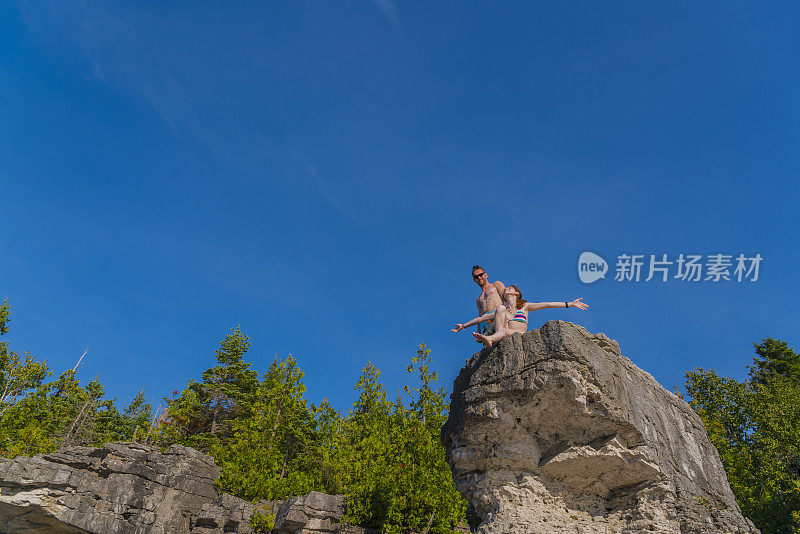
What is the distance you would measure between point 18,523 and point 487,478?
1408cm

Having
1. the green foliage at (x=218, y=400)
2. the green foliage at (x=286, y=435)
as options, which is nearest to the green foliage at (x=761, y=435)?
the green foliage at (x=286, y=435)

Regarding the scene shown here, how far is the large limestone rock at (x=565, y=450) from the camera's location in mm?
7164

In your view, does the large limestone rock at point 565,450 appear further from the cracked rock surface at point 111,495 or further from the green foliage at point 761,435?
the green foliage at point 761,435

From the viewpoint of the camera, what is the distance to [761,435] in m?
24.7

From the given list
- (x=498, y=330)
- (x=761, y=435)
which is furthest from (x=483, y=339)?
(x=761, y=435)

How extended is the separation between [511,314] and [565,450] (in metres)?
2.52

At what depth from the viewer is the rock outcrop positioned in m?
12.9

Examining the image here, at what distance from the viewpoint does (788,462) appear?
2148 centimetres

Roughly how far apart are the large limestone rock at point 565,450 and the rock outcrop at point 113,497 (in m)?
5.61

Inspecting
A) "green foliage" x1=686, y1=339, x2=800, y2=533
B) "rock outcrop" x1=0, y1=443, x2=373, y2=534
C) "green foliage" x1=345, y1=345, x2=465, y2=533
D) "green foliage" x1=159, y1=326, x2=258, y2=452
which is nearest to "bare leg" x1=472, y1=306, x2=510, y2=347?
"green foliage" x1=345, y1=345, x2=465, y2=533

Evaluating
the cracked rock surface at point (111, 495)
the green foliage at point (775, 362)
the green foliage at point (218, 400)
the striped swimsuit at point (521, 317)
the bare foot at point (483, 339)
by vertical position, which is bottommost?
the cracked rock surface at point (111, 495)

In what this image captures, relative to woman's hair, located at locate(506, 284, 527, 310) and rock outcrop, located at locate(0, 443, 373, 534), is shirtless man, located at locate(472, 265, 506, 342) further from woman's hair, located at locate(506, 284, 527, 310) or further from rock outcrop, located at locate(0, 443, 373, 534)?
rock outcrop, located at locate(0, 443, 373, 534)

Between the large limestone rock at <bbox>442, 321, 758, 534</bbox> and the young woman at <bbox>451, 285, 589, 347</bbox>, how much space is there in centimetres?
50

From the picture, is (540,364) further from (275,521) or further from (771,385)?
(771,385)
